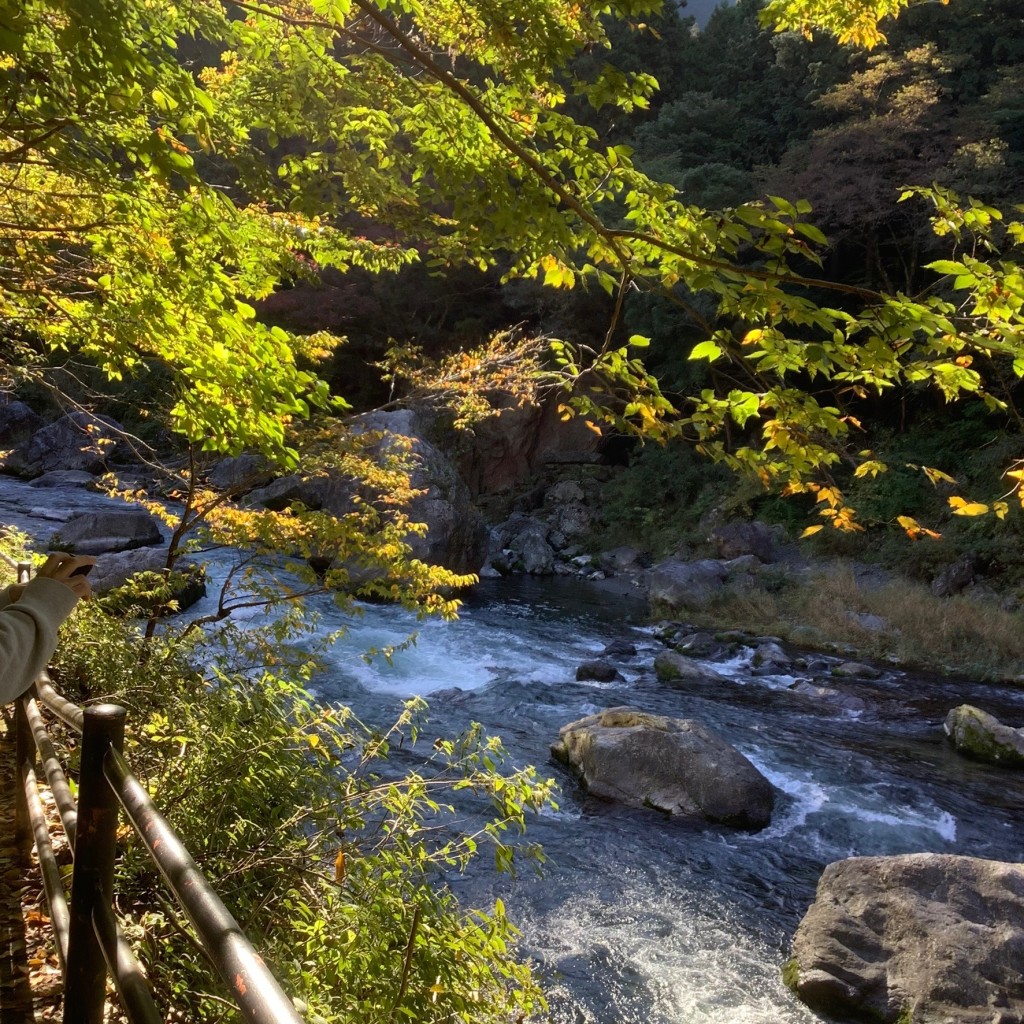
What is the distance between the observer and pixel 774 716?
9297 millimetres

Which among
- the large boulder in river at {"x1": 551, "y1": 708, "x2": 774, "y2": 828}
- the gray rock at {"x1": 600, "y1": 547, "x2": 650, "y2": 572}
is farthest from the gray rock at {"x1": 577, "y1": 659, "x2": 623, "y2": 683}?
the gray rock at {"x1": 600, "y1": 547, "x2": 650, "y2": 572}

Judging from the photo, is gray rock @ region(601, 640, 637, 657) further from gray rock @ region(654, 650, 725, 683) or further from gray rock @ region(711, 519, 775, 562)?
gray rock @ region(711, 519, 775, 562)

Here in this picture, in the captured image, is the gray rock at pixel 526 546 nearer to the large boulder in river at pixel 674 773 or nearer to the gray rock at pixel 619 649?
the gray rock at pixel 619 649

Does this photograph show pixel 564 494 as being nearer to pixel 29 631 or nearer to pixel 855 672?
pixel 855 672

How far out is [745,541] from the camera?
1808 centimetres

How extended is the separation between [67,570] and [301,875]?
1.70m

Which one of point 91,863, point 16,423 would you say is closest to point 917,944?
point 91,863

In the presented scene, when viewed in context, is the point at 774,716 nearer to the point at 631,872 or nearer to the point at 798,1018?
the point at 631,872

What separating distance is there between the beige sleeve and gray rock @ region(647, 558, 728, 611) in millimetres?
14463

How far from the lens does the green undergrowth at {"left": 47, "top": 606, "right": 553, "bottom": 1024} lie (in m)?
2.18

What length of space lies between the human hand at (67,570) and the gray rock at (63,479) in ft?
57.7

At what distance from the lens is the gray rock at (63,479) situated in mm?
17219

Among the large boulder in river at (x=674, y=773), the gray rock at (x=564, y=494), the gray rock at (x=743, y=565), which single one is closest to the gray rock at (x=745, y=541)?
the gray rock at (x=743, y=565)

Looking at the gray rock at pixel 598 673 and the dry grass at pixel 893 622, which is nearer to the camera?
the gray rock at pixel 598 673
